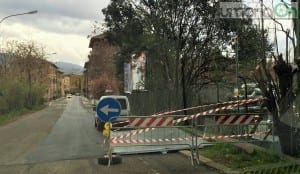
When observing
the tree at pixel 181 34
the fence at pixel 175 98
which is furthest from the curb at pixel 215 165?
the tree at pixel 181 34

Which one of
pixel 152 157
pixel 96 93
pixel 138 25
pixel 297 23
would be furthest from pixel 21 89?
pixel 297 23

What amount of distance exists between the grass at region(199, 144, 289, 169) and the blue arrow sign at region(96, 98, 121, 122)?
251 cm

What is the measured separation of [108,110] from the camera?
527 inches

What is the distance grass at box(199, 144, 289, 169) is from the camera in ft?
38.0

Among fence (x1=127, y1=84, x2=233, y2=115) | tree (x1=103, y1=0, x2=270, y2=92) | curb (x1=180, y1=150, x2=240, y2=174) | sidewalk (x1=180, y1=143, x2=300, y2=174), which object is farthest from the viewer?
tree (x1=103, y1=0, x2=270, y2=92)

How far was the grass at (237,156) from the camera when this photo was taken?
1157cm

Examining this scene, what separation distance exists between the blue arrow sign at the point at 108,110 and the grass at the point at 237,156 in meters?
2.51

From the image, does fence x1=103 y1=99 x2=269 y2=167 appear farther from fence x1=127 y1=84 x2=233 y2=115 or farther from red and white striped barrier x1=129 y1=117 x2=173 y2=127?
fence x1=127 y1=84 x2=233 y2=115

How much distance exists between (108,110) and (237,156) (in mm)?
3343

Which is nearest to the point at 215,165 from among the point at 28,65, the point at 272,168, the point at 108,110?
the point at 272,168

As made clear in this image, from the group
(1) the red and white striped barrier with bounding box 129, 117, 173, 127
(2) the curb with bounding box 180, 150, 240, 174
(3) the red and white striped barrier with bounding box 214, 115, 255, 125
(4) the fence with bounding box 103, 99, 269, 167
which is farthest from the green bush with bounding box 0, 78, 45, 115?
(2) the curb with bounding box 180, 150, 240, 174

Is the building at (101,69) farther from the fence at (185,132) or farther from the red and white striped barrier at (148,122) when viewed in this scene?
the red and white striped barrier at (148,122)

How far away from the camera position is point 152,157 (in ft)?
46.8

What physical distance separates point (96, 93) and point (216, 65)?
48.0 meters
